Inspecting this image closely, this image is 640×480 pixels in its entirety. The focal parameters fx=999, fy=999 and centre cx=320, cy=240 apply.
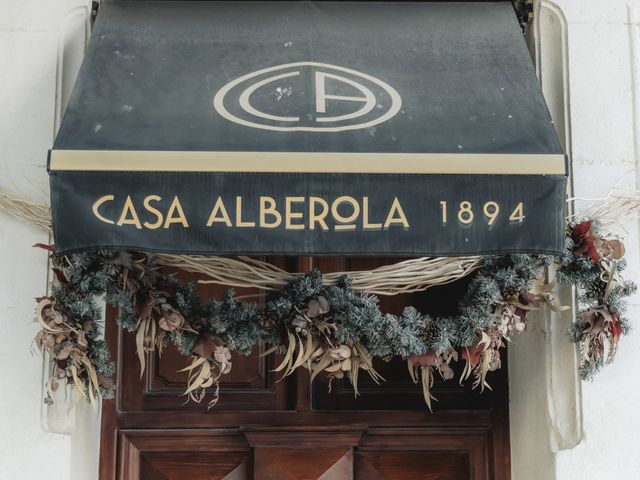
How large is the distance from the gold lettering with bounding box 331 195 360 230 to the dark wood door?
3.25 ft

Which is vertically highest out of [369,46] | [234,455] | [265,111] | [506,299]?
[369,46]

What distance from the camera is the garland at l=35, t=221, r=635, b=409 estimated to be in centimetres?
346

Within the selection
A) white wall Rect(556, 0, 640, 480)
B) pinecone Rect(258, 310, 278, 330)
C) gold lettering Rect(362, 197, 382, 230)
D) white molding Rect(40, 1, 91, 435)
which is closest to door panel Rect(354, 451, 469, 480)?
white wall Rect(556, 0, 640, 480)

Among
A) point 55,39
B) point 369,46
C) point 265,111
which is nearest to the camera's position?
point 265,111

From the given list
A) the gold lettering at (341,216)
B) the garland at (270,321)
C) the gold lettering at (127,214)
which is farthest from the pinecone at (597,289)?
the gold lettering at (127,214)

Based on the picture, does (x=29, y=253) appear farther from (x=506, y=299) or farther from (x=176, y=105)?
(x=506, y=299)

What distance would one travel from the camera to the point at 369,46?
3.73 m

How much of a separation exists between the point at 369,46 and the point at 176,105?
79 centimetres

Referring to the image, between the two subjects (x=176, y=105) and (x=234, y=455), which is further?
(x=234, y=455)

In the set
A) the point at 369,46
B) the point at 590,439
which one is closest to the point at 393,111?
the point at 369,46

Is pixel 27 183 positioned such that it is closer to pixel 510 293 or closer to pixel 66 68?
pixel 66 68

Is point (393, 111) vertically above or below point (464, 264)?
above

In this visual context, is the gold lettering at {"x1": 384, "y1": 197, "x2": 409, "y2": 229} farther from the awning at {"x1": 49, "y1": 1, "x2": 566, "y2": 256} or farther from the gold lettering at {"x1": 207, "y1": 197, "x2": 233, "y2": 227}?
the gold lettering at {"x1": 207, "y1": 197, "x2": 233, "y2": 227}

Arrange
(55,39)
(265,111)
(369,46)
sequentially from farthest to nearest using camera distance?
1. (55,39)
2. (369,46)
3. (265,111)
